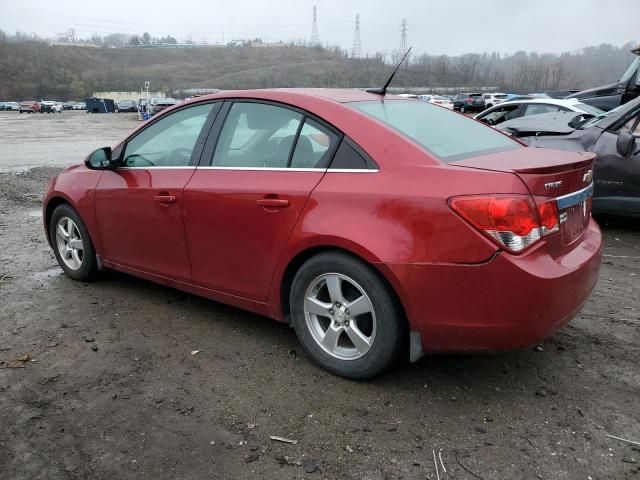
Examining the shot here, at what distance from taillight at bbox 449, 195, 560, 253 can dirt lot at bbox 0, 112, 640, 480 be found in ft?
2.98

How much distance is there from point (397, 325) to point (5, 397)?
7.09ft

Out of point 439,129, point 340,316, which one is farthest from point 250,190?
point 439,129

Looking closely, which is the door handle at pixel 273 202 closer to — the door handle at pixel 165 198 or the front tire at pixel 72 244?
the door handle at pixel 165 198

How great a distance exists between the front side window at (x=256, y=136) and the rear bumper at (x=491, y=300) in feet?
3.64

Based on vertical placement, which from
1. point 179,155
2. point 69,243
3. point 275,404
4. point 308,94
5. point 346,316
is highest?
point 308,94

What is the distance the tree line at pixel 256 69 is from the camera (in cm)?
10806

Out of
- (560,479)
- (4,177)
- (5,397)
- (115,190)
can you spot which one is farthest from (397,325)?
(4,177)

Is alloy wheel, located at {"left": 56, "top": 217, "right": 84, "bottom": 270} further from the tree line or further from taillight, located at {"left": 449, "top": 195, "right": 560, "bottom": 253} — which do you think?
the tree line

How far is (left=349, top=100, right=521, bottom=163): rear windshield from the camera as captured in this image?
320cm

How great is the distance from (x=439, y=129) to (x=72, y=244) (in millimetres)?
3287

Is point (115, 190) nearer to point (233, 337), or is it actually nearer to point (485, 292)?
point (233, 337)

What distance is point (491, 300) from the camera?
2.69 meters

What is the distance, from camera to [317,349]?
333 centimetres

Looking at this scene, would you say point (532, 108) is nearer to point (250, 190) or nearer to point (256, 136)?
point (256, 136)
